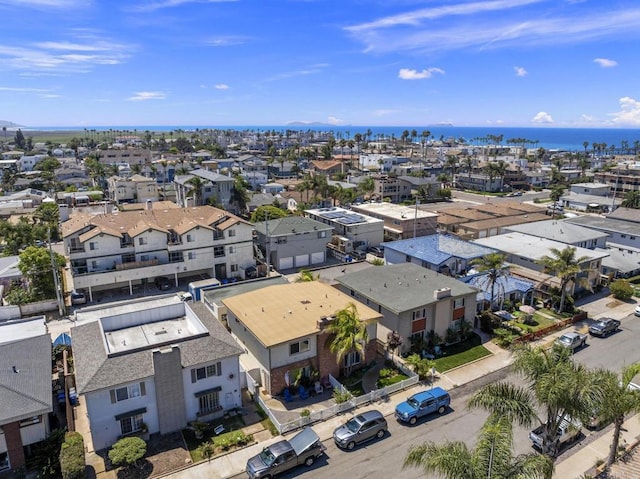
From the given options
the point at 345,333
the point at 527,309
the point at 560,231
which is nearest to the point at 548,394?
the point at 345,333

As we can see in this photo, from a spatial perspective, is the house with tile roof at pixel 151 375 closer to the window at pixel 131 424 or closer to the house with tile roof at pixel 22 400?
the window at pixel 131 424

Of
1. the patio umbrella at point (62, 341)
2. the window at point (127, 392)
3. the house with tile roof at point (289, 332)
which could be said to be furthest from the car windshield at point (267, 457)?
the patio umbrella at point (62, 341)

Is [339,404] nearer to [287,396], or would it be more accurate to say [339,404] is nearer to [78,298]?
[287,396]

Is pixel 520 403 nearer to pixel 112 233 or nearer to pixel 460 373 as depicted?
pixel 460 373

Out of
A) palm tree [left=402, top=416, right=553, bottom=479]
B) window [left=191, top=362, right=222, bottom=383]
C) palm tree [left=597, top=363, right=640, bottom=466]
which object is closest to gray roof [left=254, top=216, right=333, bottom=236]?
window [left=191, top=362, right=222, bottom=383]

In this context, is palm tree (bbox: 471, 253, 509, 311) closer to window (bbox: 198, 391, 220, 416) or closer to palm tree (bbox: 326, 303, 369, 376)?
palm tree (bbox: 326, 303, 369, 376)
